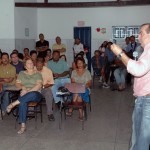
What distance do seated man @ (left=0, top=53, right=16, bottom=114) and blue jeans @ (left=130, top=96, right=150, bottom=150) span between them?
3.45 meters

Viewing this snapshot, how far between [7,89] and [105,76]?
14.7 ft

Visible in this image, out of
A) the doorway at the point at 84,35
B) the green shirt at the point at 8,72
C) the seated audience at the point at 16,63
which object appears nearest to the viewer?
the green shirt at the point at 8,72

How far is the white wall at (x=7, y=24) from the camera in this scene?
1005 cm

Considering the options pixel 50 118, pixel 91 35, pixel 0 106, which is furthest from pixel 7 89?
pixel 91 35

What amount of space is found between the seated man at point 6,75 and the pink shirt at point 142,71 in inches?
140

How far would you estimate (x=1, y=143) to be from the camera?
426 cm

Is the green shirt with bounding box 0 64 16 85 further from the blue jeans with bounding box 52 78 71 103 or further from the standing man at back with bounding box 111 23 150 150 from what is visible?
the standing man at back with bounding box 111 23 150 150

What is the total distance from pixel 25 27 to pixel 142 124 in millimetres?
9025

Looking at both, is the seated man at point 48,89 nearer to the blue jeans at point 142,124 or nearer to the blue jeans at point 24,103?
the blue jeans at point 24,103

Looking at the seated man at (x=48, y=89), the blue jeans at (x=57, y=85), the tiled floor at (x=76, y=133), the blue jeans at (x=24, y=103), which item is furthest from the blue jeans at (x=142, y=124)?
the blue jeans at (x=57, y=85)

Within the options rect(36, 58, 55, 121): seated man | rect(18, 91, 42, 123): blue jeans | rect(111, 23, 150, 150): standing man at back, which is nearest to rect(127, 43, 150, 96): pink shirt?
rect(111, 23, 150, 150): standing man at back

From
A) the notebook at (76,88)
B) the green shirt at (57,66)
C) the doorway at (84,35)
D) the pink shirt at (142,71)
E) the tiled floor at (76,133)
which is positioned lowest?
the tiled floor at (76,133)

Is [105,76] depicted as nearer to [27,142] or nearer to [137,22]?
[137,22]

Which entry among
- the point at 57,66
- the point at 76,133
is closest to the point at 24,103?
the point at 76,133
